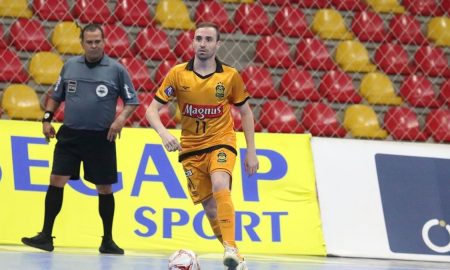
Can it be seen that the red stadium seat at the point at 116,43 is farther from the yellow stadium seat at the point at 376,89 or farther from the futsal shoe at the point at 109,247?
the futsal shoe at the point at 109,247

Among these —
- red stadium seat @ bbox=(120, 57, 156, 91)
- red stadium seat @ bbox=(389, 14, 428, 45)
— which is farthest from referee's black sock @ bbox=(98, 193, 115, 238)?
red stadium seat @ bbox=(389, 14, 428, 45)

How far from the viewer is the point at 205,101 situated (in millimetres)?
6109

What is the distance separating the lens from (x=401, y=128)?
10.6 m

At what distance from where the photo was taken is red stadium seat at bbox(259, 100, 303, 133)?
10141mm

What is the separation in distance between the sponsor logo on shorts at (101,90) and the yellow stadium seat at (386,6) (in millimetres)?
5284

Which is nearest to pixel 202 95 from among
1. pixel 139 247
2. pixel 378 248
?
pixel 139 247

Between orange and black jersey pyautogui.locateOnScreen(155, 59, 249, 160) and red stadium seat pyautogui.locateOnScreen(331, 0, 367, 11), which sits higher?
red stadium seat pyautogui.locateOnScreen(331, 0, 367, 11)

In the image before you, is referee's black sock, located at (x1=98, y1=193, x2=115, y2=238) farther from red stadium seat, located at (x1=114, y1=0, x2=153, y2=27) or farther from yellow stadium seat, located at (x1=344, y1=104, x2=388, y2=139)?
yellow stadium seat, located at (x1=344, y1=104, x2=388, y2=139)

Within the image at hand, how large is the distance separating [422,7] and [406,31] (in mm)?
615

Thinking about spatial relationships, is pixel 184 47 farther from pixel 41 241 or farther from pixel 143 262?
pixel 143 262

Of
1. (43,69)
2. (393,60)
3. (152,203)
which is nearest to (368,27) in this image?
(393,60)

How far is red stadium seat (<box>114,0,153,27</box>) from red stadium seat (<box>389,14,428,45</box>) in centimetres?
306

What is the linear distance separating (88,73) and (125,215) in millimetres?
1393

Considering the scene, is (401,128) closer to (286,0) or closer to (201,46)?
(286,0)
